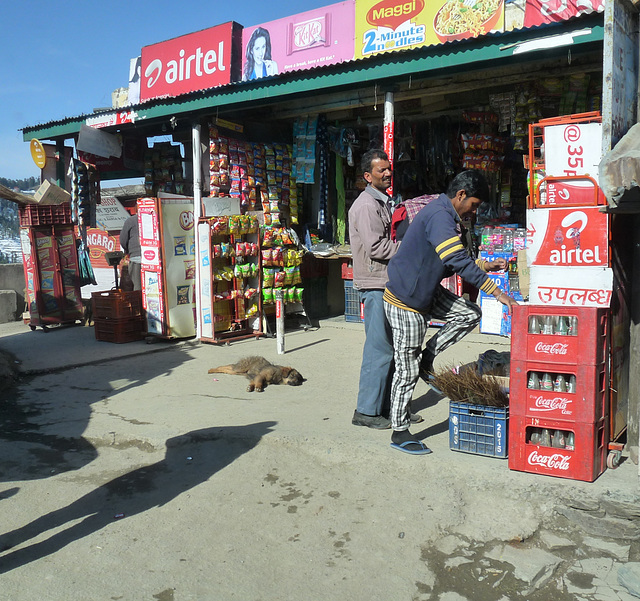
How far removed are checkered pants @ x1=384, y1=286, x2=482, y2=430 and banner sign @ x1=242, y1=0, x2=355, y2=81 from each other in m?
4.64

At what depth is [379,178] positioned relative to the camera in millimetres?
4809

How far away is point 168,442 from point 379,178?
105 inches

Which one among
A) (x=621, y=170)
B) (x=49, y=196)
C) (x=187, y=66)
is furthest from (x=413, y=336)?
(x=49, y=196)

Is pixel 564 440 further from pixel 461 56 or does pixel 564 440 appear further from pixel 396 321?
pixel 461 56

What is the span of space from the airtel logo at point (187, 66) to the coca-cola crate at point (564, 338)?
7.01m

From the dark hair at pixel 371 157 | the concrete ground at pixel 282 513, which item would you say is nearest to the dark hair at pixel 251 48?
the dark hair at pixel 371 157

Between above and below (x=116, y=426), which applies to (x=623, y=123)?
above

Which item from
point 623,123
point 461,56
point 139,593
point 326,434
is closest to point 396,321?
point 326,434

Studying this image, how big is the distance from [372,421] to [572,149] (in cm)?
242

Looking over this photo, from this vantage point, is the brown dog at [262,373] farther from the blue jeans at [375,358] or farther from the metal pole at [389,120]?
the metal pole at [389,120]

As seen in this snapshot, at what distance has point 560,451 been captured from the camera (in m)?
3.70

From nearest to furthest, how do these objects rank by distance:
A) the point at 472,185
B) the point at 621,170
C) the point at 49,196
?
the point at 621,170, the point at 472,185, the point at 49,196

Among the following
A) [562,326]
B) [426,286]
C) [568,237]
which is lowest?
[562,326]

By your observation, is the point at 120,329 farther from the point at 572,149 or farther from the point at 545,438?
the point at 572,149
